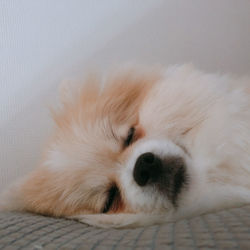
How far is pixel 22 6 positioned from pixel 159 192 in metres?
1.30

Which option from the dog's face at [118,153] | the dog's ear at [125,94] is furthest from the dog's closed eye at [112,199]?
the dog's ear at [125,94]

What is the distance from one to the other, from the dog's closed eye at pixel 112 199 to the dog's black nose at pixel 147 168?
0.49 feet

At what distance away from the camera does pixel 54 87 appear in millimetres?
1791

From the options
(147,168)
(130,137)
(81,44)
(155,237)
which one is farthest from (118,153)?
(81,44)

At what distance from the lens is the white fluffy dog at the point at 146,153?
1.05 meters

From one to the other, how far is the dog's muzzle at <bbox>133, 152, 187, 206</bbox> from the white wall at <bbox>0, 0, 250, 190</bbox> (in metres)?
0.68

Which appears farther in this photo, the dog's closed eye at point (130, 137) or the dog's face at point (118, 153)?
the dog's closed eye at point (130, 137)

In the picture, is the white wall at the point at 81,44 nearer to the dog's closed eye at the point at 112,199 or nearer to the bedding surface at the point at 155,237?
the dog's closed eye at the point at 112,199

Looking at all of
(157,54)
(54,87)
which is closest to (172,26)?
(157,54)

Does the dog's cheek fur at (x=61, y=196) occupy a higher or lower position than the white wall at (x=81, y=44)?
lower

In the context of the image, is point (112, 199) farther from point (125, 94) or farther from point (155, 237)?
point (155, 237)

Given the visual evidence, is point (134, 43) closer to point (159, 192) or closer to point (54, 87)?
point (54, 87)

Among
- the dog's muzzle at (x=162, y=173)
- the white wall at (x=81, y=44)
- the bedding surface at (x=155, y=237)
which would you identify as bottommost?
the bedding surface at (x=155, y=237)

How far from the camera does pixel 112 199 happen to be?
119 cm
